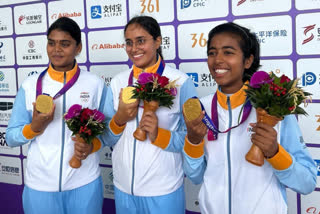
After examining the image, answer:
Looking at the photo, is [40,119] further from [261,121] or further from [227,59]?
[261,121]

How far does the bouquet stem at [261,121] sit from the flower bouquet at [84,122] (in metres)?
0.84

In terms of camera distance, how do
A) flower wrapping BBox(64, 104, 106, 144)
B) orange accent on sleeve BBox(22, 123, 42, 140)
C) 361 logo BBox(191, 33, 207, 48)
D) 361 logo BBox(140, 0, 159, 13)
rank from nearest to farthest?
1. flower wrapping BBox(64, 104, 106, 144)
2. orange accent on sleeve BBox(22, 123, 42, 140)
3. 361 logo BBox(191, 33, 207, 48)
4. 361 logo BBox(140, 0, 159, 13)

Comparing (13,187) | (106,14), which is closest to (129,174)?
(106,14)

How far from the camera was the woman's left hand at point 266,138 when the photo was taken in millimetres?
1215

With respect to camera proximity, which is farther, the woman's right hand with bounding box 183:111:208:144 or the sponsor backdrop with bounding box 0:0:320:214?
the sponsor backdrop with bounding box 0:0:320:214

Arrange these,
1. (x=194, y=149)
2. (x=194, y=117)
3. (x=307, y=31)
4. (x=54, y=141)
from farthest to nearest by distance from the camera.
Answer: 1. (x=307, y=31)
2. (x=54, y=141)
3. (x=194, y=149)
4. (x=194, y=117)

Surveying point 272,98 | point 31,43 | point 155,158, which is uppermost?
point 31,43

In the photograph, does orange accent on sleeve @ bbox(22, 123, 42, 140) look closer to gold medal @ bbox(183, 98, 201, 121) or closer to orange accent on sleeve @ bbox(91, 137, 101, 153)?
orange accent on sleeve @ bbox(91, 137, 101, 153)

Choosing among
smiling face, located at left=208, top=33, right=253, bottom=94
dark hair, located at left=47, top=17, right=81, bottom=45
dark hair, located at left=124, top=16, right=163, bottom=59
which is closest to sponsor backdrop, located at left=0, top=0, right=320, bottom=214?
dark hair, located at left=124, top=16, right=163, bottom=59

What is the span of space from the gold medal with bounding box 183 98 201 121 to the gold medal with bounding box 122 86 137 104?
0.45m

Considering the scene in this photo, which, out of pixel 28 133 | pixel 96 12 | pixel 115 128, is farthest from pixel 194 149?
pixel 96 12

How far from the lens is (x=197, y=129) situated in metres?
1.35

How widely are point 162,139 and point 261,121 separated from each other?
0.61 m

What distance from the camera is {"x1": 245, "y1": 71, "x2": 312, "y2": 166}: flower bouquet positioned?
119cm
